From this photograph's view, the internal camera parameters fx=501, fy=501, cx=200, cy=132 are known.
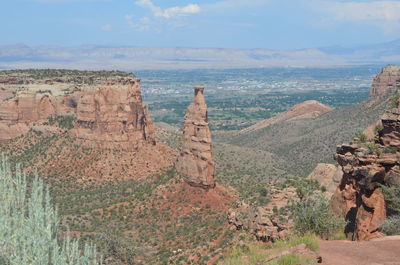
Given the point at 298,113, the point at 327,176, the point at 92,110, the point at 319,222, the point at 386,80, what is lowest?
the point at 298,113

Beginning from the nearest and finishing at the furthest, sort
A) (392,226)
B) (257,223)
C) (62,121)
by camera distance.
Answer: (392,226)
(257,223)
(62,121)

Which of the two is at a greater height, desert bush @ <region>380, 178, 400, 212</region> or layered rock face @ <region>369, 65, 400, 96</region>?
layered rock face @ <region>369, 65, 400, 96</region>

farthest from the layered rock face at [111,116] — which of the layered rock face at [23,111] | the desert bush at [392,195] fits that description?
→ the desert bush at [392,195]

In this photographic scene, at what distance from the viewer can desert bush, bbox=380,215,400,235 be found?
17.9 m

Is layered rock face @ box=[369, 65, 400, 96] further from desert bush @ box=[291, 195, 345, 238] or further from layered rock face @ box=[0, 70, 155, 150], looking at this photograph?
desert bush @ box=[291, 195, 345, 238]

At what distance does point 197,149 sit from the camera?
46312 millimetres

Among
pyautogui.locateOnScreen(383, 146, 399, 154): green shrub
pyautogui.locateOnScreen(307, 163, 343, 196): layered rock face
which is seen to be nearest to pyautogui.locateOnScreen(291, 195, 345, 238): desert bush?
pyautogui.locateOnScreen(383, 146, 399, 154): green shrub

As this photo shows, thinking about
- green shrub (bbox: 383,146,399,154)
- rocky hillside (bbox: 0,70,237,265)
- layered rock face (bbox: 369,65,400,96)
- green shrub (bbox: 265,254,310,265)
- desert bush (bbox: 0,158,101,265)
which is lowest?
rocky hillside (bbox: 0,70,237,265)

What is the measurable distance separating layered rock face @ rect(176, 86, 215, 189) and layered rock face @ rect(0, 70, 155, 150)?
35.6ft

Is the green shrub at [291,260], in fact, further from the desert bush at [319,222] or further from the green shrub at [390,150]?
the green shrub at [390,150]

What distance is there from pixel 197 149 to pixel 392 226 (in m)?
29.3

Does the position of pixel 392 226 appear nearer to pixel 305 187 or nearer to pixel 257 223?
pixel 257 223

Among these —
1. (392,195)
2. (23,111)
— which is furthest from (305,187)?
(23,111)

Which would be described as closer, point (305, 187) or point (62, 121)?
point (305, 187)
